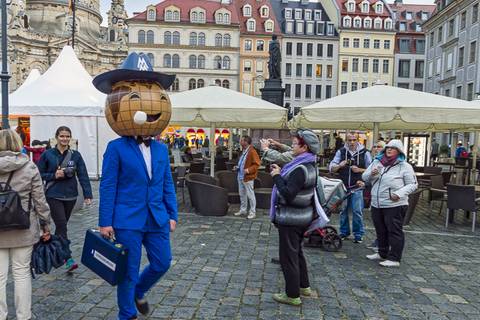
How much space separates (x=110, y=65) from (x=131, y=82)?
71.2 metres

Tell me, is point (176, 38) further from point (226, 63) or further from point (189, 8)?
point (226, 63)

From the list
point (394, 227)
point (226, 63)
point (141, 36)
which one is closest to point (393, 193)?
point (394, 227)

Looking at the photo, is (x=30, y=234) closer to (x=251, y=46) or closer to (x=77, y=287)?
(x=77, y=287)

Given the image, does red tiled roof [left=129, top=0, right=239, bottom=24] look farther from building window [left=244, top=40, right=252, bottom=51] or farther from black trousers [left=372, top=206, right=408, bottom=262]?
black trousers [left=372, top=206, right=408, bottom=262]

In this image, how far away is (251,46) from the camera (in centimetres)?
5519

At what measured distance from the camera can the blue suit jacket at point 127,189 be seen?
3359mm

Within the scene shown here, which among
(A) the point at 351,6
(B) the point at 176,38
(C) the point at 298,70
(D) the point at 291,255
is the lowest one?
(D) the point at 291,255

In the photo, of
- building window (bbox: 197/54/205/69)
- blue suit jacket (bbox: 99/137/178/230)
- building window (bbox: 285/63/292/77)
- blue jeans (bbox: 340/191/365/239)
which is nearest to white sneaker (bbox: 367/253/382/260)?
blue jeans (bbox: 340/191/365/239)

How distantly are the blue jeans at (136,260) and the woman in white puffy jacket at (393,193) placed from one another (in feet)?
10.9

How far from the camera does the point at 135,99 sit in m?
3.47

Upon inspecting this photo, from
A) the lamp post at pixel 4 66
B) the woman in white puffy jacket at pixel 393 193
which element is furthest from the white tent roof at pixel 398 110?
the lamp post at pixel 4 66

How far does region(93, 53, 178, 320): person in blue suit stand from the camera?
11.1 ft

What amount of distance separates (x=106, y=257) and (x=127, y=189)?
55 centimetres

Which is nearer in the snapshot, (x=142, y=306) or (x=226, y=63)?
(x=142, y=306)
